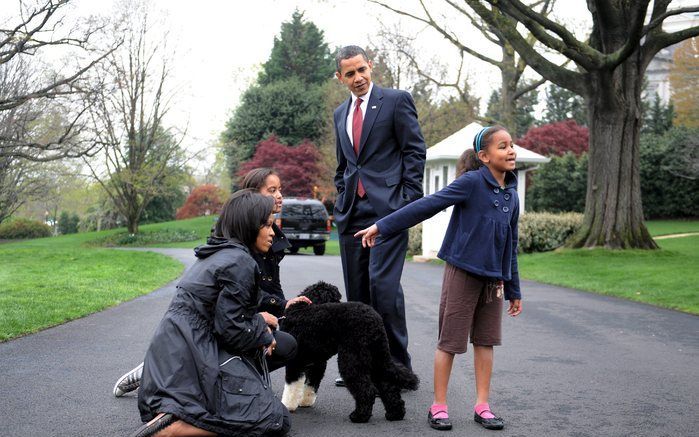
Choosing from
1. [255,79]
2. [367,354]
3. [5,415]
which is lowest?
[5,415]

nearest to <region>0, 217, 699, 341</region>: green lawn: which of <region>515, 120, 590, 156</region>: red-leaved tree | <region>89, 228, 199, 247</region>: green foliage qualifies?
<region>89, 228, 199, 247</region>: green foliage

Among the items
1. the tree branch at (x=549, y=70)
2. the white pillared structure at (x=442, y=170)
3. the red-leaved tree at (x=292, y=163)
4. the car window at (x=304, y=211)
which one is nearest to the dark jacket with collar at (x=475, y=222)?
the tree branch at (x=549, y=70)

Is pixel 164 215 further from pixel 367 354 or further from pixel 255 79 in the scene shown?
pixel 367 354

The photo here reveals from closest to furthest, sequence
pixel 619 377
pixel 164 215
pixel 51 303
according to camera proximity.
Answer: pixel 619 377
pixel 51 303
pixel 164 215

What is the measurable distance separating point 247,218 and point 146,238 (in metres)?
42.9

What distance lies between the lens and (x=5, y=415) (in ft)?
16.2

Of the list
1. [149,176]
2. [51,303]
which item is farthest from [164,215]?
[51,303]

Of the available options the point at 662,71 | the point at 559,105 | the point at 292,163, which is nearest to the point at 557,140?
the point at 292,163

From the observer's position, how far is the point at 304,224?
29219mm

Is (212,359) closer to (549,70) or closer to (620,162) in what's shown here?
(549,70)

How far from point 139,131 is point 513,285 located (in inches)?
1667

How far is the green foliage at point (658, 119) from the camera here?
176 feet

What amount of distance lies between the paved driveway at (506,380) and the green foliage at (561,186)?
1196 inches

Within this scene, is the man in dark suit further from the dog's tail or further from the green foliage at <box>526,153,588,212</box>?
the green foliage at <box>526,153,588,212</box>
